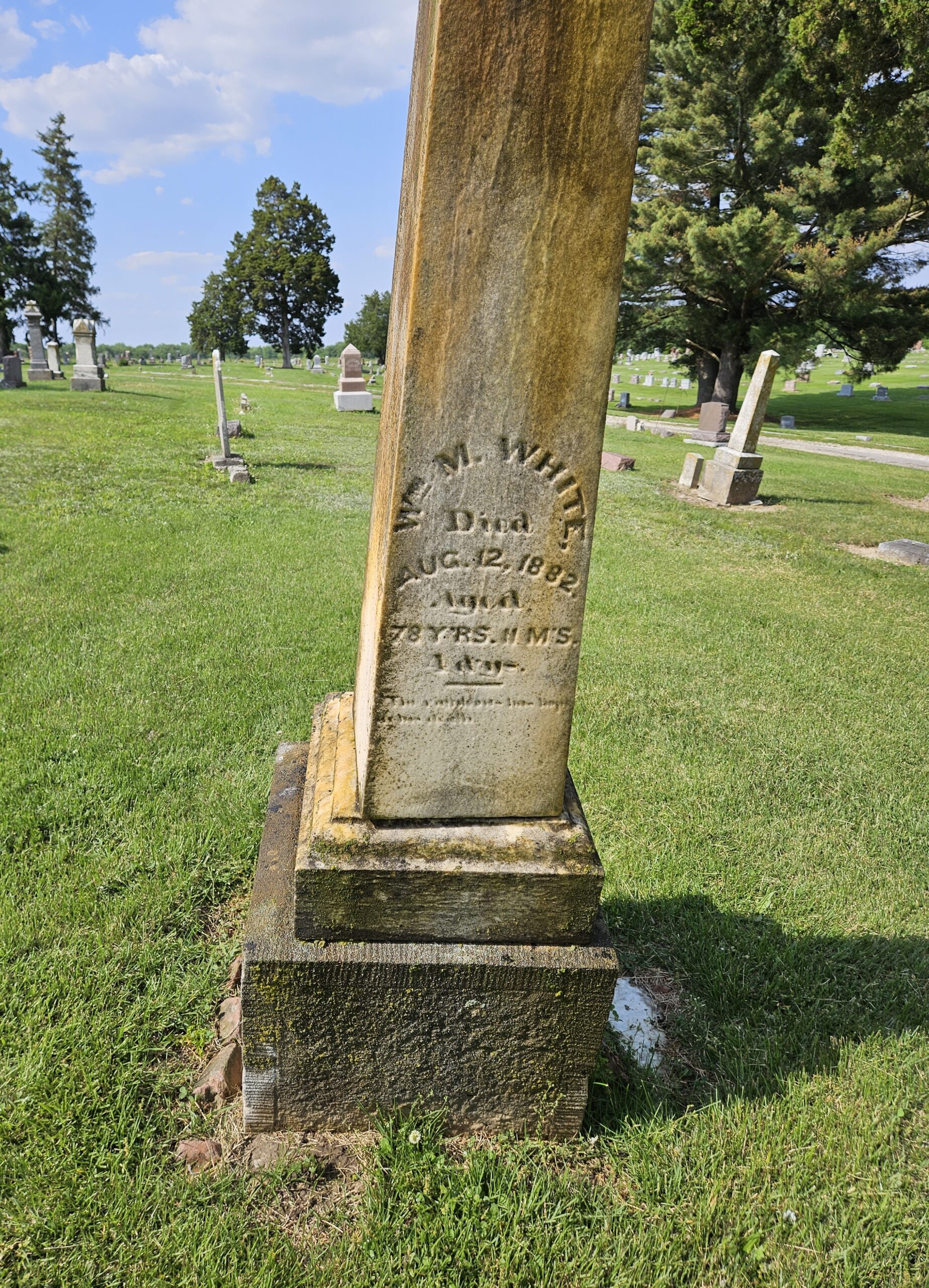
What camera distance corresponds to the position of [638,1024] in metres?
2.73

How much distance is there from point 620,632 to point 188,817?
4294mm

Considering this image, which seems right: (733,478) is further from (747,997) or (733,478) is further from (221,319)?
(221,319)

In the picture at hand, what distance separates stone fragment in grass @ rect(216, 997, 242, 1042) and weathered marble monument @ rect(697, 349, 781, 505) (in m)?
12.4

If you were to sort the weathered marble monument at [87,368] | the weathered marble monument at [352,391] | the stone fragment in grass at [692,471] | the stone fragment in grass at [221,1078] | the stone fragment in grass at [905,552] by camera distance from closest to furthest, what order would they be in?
the stone fragment in grass at [221,1078]
the stone fragment in grass at [905,552]
the stone fragment in grass at [692,471]
the weathered marble monument at [87,368]
the weathered marble monument at [352,391]

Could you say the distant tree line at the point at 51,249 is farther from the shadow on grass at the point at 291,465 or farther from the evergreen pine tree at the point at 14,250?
the shadow on grass at the point at 291,465

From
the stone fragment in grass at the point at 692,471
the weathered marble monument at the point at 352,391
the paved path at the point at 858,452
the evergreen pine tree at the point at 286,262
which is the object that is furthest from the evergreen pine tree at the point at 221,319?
the stone fragment in grass at the point at 692,471

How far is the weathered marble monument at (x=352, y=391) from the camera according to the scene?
24234 mm

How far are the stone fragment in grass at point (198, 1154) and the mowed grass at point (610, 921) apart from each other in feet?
0.11

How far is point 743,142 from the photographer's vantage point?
26609 millimetres

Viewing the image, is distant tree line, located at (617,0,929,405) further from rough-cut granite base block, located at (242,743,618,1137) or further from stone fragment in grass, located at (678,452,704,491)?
rough-cut granite base block, located at (242,743,618,1137)

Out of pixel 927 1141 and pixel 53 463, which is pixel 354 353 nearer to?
pixel 53 463

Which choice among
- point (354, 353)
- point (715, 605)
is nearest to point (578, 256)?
point (715, 605)

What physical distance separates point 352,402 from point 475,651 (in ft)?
78.6

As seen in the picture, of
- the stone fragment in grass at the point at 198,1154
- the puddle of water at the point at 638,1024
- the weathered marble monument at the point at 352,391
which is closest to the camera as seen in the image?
the stone fragment in grass at the point at 198,1154
